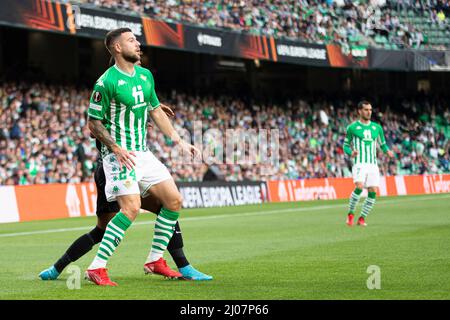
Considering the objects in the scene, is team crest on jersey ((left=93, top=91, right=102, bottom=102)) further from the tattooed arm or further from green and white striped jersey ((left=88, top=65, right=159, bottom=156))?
the tattooed arm

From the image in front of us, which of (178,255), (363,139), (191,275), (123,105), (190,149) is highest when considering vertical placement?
(123,105)

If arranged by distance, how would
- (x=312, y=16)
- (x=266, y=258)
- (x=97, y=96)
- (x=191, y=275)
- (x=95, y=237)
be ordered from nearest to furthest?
(x=97, y=96) < (x=191, y=275) < (x=95, y=237) < (x=266, y=258) < (x=312, y=16)

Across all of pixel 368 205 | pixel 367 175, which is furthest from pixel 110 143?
pixel 367 175

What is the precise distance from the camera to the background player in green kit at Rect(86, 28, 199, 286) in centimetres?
922

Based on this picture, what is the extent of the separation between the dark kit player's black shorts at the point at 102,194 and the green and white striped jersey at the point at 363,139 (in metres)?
11.4

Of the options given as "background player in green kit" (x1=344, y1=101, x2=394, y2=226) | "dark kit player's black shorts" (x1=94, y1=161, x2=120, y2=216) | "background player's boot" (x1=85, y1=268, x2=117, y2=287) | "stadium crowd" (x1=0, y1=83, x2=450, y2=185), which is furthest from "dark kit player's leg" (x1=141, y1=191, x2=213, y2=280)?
"stadium crowd" (x1=0, y1=83, x2=450, y2=185)

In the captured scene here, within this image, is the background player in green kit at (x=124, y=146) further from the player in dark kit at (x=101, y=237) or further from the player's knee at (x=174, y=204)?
the player in dark kit at (x=101, y=237)

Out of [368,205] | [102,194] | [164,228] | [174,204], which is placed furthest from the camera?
[368,205]

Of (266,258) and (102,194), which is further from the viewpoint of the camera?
(266,258)

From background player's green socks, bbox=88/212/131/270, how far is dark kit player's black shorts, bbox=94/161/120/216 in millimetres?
492

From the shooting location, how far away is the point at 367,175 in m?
20.7

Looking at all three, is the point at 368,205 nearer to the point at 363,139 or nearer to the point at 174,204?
the point at 363,139

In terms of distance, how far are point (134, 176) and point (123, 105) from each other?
2.33ft
